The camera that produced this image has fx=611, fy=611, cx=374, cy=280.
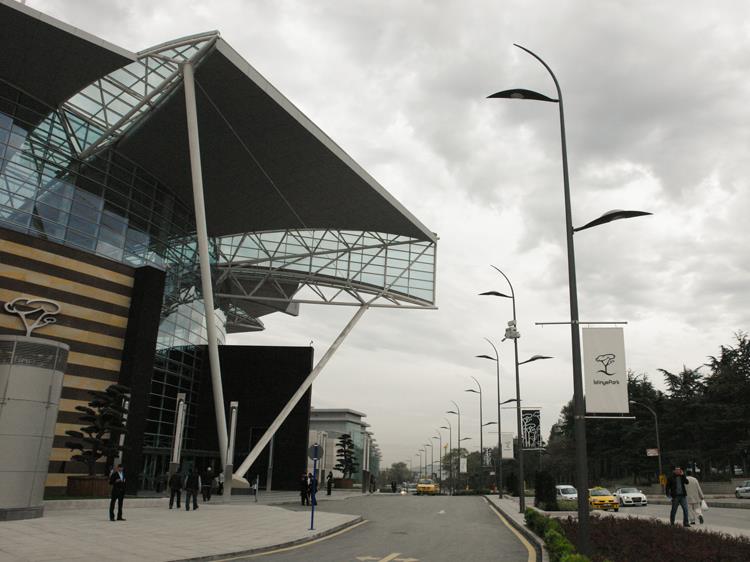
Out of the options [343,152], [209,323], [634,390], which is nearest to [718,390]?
[634,390]

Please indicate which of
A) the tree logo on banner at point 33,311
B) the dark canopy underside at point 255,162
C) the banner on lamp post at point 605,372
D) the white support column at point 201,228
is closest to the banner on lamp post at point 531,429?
the white support column at point 201,228

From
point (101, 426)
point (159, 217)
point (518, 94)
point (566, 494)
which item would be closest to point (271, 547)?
point (518, 94)

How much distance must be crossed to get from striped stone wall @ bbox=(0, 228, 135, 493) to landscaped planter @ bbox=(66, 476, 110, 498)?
5.69 feet

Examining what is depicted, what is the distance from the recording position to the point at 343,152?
3512cm

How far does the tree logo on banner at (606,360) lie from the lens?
1134cm

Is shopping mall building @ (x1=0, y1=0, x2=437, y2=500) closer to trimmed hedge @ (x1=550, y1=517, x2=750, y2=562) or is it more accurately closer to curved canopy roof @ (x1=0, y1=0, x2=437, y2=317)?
curved canopy roof @ (x1=0, y1=0, x2=437, y2=317)

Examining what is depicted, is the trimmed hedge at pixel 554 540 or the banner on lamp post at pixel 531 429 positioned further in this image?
the banner on lamp post at pixel 531 429

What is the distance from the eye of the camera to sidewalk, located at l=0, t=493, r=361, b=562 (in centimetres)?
1157

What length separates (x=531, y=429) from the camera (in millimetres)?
30156

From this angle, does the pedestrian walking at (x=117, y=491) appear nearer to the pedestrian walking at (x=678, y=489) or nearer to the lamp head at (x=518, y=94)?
the lamp head at (x=518, y=94)

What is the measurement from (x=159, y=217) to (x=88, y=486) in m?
17.2

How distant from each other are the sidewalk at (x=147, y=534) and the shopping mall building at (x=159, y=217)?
154 inches

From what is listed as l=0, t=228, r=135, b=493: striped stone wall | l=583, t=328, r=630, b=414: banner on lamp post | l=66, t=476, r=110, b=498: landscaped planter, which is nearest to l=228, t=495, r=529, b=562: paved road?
l=583, t=328, r=630, b=414: banner on lamp post

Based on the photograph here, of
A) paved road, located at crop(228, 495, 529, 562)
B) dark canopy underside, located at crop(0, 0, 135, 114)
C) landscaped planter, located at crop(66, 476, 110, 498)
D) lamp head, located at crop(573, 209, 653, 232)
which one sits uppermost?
dark canopy underside, located at crop(0, 0, 135, 114)
